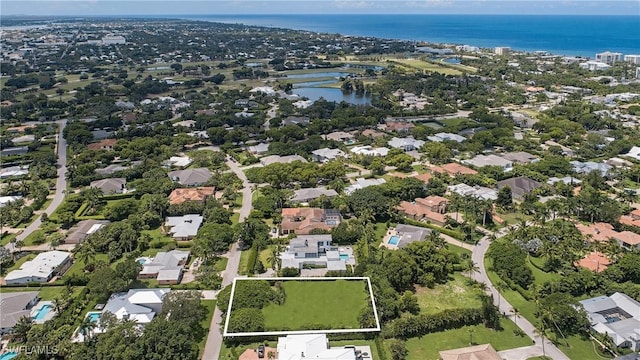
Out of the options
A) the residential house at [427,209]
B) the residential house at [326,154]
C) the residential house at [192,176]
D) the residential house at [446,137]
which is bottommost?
the residential house at [427,209]

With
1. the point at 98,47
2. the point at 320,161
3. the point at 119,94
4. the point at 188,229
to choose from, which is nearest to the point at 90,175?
the point at 188,229

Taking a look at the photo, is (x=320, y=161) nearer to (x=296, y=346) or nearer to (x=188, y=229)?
(x=188, y=229)

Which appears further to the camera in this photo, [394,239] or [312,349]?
[394,239]

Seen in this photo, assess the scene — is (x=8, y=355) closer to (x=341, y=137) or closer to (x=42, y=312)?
(x=42, y=312)

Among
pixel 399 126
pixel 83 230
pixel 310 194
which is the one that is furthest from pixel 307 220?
pixel 399 126

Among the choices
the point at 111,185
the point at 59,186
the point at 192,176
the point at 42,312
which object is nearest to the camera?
the point at 42,312

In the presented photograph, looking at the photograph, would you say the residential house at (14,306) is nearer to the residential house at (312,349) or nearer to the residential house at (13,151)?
the residential house at (312,349)

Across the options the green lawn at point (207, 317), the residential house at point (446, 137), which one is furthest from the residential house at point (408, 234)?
the residential house at point (446, 137)
